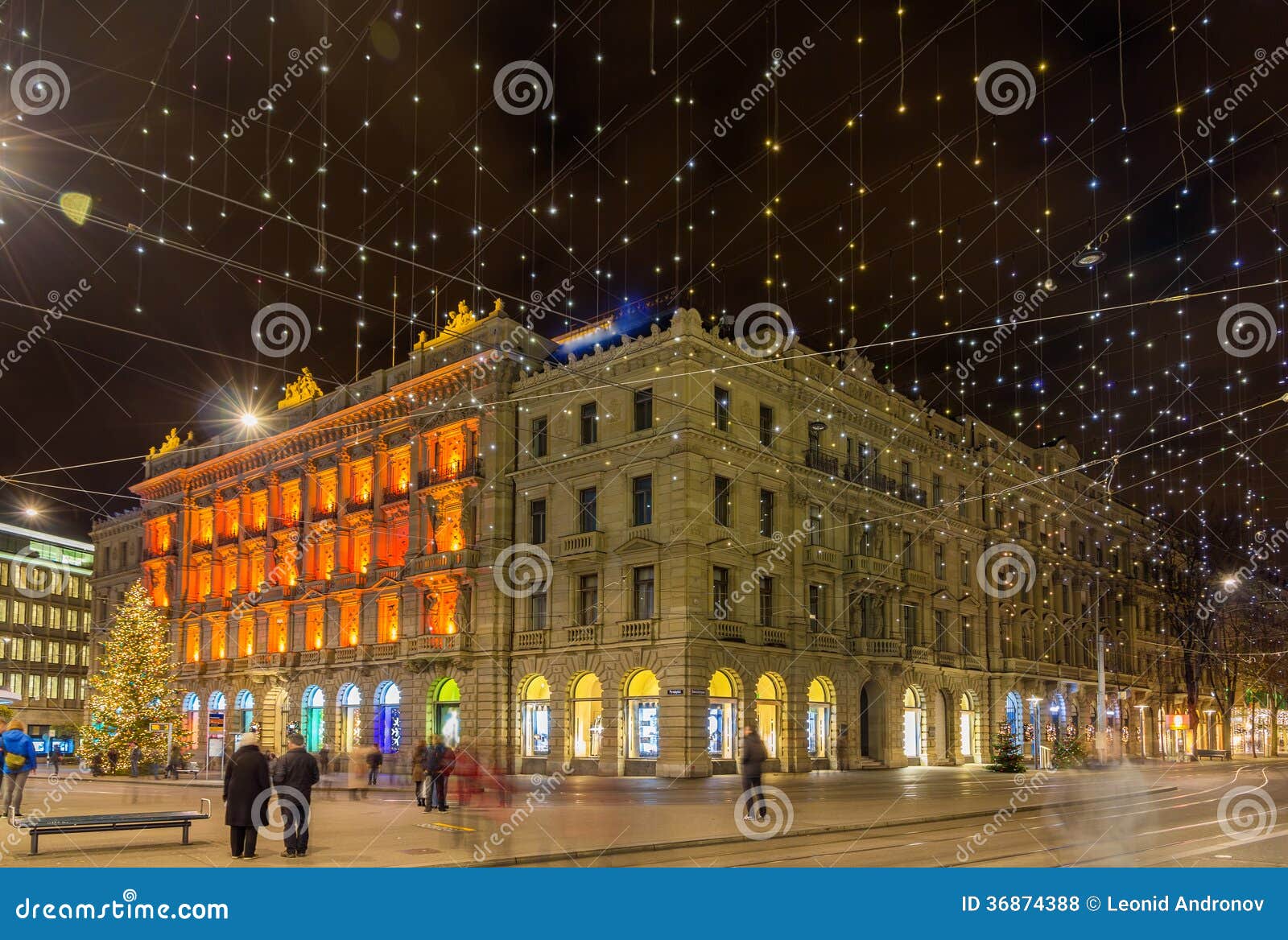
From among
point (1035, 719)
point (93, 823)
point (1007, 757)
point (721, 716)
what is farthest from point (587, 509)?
point (1035, 719)

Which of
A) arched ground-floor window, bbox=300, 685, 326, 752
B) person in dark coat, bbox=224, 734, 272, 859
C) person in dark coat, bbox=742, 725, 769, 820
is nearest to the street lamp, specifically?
arched ground-floor window, bbox=300, 685, 326, 752

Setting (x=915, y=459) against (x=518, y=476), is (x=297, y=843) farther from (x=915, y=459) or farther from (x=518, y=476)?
(x=915, y=459)

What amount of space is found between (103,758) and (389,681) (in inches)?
452

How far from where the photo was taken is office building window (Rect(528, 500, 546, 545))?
4581 cm

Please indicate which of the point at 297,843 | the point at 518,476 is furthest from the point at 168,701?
the point at 297,843

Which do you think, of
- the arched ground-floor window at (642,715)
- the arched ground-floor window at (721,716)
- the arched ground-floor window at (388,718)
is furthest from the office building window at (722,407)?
the arched ground-floor window at (388,718)

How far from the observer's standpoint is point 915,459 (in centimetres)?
5422

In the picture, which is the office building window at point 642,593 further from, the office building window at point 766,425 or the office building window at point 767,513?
the office building window at point 766,425

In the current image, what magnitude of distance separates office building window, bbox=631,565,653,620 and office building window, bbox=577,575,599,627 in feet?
5.90

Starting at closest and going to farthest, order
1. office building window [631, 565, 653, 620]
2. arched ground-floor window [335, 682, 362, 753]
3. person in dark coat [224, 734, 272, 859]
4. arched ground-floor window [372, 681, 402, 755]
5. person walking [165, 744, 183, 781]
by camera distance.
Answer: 1. person in dark coat [224, 734, 272, 859]
2. office building window [631, 565, 653, 620]
3. person walking [165, 744, 183, 781]
4. arched ground-floor window [372, 681, 402, 755]
5. arched ground-floor window [335, 682, 362, 753]

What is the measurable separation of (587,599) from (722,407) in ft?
29.2

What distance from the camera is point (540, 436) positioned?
152 feet

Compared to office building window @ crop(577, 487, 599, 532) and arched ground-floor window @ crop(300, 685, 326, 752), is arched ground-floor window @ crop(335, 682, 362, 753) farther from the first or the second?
office building window @ crop(577, 487, 599, 532)

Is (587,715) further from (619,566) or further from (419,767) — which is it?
(419,767)
